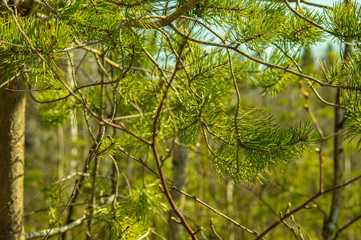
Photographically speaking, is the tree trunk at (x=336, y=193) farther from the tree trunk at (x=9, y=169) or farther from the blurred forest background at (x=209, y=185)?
the tree trunk at (x=9, y=169)

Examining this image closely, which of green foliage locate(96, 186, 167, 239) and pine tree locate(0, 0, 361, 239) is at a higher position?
pine tree locate(0, 0, 361, 239)

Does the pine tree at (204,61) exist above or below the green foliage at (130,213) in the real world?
above

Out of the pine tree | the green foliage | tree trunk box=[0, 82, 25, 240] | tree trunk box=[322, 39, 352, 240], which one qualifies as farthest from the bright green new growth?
tree trunk box=[322, 39, 352, 240]

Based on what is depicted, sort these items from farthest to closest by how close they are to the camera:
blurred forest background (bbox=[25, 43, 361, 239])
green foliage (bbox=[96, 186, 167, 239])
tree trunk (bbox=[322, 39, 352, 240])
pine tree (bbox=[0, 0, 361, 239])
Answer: tree trunk (bbox=[322, 39, 352, 240]), blurred forest background (bbox=[25, 43, 361, 239]), green foliage (bbox=[96, 186, 167, 239]), pine tree (bbox=[0, 0, 361, 239])

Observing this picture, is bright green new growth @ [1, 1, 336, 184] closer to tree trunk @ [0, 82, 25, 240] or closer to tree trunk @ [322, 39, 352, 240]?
tree trunk @ [0, 82, 25, 240]

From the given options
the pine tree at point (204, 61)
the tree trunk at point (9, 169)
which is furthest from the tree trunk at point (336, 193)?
the tree trunk at point (9, 169)

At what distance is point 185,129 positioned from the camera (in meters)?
0.85

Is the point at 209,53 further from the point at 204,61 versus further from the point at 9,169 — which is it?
the point at 9,169

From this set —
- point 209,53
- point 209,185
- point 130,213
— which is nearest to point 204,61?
point 209,53

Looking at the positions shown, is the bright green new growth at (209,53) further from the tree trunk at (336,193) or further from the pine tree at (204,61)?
the tree trunk at (336,193)

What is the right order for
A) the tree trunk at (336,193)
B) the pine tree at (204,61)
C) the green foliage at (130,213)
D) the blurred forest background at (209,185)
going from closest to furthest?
1. the pine tree at (204,61)
2. the green foliage at (130,213)
3. the blurred forest background at (209,185)
4. the tree trunk at (336,193)

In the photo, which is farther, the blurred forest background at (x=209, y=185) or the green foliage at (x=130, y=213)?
the blurred forest background at (x=209, y=185)

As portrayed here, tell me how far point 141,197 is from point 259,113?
55 cm

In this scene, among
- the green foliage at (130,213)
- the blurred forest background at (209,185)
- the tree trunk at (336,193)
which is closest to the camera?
the green foliage at (130,213)
